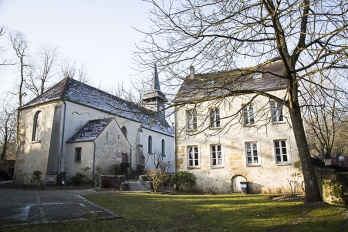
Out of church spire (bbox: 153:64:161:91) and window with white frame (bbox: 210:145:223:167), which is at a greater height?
church spire (bbox: 153:64:161:91)

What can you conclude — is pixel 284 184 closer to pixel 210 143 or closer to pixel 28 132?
pixel 210 143

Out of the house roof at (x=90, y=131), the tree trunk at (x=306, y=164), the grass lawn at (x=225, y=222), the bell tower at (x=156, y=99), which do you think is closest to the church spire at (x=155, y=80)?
the bell tower at (x=156, y=99)

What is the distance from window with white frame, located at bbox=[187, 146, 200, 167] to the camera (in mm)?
18250

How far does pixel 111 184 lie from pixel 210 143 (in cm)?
714

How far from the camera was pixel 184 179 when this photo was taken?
16438 mm

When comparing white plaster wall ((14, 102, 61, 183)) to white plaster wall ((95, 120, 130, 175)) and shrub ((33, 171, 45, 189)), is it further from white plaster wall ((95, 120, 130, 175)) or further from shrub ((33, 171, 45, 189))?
white plaster wall ((95, 120, 130, 175))

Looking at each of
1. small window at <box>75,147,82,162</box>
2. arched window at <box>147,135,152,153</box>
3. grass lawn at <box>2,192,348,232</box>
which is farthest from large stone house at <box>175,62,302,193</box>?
arched window at <box>147,135,152,153</box>

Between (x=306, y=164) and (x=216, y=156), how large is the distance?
9.77 m

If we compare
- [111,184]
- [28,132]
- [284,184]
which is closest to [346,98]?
[284,184]

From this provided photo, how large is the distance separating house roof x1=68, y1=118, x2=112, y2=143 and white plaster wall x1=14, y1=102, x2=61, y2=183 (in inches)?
93.4

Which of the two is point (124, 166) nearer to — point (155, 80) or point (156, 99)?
point (156, 99)

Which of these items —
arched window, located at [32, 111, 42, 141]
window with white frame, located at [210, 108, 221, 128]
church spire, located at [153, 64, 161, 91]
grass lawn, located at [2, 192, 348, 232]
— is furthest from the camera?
arched window, located at [32, 111, 42, 141]

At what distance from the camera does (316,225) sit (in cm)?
543

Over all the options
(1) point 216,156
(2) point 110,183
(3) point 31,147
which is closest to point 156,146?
(3) point 31,147
